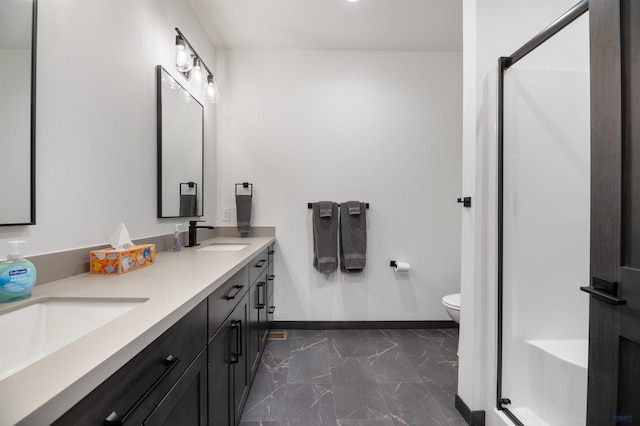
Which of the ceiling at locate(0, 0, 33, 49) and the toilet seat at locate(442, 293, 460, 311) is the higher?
the ceiling at locate(0, 0, 33, 49)

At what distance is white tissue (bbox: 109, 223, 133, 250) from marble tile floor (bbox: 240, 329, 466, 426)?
3.55 feet

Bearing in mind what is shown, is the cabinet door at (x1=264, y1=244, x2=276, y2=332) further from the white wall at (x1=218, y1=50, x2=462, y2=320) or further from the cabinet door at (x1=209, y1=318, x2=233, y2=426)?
the cabinet door at (x1=209, y1=318, x2=233, y2=426)

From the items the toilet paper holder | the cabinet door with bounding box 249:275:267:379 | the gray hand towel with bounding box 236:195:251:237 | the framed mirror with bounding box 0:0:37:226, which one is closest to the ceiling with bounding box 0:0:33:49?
the framed mirror with bounding box 0:0:37:226

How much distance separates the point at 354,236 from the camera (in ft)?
8.00

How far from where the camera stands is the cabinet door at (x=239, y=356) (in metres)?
1.21

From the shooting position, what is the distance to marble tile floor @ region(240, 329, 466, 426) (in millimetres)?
1432

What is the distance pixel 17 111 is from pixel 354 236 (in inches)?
83.7

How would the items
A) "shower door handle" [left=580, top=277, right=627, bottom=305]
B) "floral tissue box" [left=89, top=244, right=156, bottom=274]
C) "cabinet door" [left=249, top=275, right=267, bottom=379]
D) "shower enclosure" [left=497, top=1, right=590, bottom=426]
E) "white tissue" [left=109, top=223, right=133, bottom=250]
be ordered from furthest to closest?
"cabinet door" [left=249, top=275, right=267, bottom=379] → "shower enclosure" [left=497, top=1, right=590, bottom=426] → "white tissue" [left=109, top=223, right=133, bottom=250] → "floral tissue box" [left=89, top=244, right=156, bottom=274] → "shower door handle" [left=580, top=277, right=627, bottom=305]

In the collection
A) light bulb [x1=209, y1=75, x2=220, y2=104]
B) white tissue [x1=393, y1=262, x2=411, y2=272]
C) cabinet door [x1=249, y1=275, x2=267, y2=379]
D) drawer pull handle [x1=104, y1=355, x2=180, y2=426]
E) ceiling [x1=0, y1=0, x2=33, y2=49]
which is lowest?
cabinet door [x1=249, y1=275, x2=267, y2=379]

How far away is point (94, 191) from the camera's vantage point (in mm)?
1133

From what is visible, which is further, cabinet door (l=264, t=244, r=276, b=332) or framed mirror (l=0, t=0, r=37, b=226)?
cabinet door (l=264, t=244, r=276, b=332)

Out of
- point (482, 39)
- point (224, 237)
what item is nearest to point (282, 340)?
point (224, 237)

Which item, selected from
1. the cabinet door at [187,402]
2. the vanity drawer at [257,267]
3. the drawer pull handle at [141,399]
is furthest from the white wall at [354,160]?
the drawer pull handle at [141,399]

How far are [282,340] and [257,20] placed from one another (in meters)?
2.68
